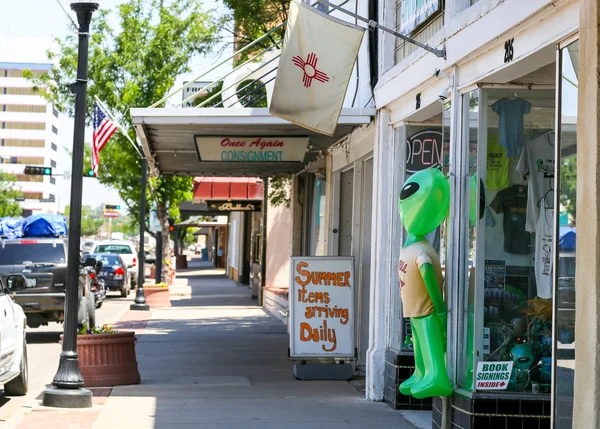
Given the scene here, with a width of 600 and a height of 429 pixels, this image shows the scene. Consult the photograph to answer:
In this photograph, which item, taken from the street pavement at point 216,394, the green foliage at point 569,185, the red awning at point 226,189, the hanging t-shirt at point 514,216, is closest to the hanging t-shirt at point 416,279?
the hanging t-shirt at point 514,216

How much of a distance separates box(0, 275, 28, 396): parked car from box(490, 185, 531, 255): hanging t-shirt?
5.04 m

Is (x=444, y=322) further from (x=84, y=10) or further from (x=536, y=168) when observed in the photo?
(x=84, y=10)

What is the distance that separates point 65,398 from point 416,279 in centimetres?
404

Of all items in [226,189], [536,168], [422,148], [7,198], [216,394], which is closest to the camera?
[536,168]

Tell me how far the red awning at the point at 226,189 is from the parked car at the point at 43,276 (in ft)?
33.3

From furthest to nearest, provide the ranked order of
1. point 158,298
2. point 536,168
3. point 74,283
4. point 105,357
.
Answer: point 158,298
point 105,357
point 74,283
point 536,168

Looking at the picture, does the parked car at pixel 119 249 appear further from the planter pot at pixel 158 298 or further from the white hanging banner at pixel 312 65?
the white hanging banner at pixel 312 65

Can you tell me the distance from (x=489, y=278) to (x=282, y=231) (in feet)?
66.7

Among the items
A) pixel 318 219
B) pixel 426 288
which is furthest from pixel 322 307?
pixel 318 219

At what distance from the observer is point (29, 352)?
1617 centimetres

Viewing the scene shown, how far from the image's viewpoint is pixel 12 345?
1041 cm

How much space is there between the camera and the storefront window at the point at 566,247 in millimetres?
6020

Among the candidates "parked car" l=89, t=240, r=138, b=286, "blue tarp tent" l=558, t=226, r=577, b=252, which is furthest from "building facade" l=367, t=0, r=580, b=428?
"parked car" l=89, t=240, r=138, b=286

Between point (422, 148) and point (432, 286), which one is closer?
point (432, 286)
